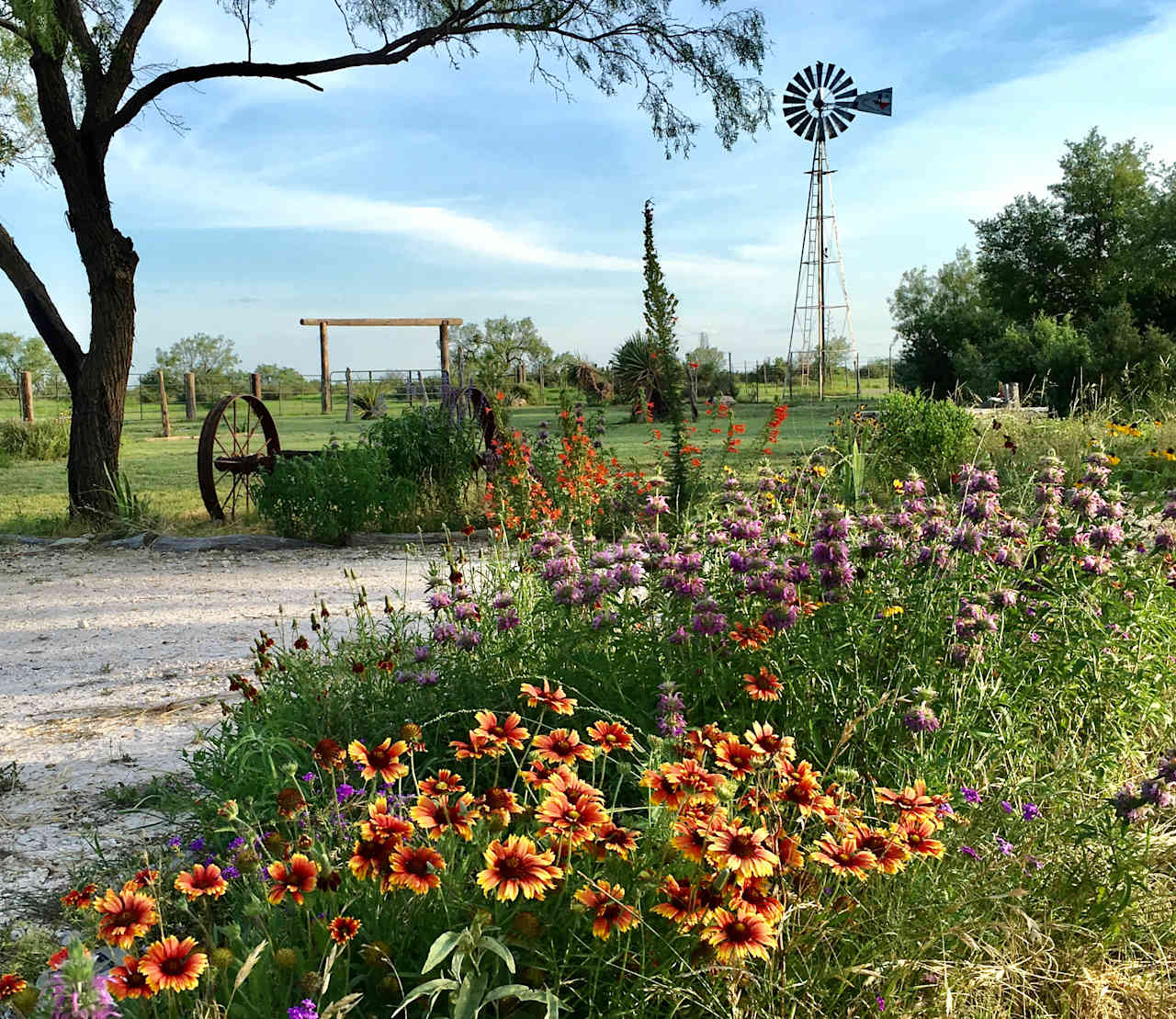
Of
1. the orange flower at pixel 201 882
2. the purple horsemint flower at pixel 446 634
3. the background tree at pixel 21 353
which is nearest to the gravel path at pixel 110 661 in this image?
the purple horsemint flower at pixel 446 634

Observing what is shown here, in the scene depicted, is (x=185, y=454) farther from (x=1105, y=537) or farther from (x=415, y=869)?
(x=415, y=869)

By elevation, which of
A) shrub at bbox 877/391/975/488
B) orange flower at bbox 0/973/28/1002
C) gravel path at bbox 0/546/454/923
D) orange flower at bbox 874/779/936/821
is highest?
shrub at bbox 877/391/975/488

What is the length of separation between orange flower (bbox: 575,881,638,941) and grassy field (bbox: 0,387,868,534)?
22.3 feet

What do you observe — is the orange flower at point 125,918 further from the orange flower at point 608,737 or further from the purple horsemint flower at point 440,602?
the purple horsemint flower at point 440,602

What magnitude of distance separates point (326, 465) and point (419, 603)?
2516 millimetres

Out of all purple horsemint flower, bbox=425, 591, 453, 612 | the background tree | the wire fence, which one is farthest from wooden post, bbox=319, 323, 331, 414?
the background tree

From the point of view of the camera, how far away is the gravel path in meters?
2.82

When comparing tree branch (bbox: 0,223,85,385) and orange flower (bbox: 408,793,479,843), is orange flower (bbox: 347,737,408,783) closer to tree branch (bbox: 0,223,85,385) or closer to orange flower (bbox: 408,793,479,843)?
orange flower (bbox: 408,793,479,843)

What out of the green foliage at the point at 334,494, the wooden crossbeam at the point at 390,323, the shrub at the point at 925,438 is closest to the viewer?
the green foliage at the point at 334,494

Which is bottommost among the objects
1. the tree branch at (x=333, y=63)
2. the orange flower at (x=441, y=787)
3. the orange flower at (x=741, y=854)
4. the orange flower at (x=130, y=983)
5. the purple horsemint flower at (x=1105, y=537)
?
the orange flower at (x=130, y=983)

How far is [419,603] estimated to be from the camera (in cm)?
557

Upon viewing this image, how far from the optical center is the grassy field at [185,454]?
9.03 meters

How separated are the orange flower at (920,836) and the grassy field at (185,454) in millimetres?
6609

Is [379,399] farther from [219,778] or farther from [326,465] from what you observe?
[219,778]
